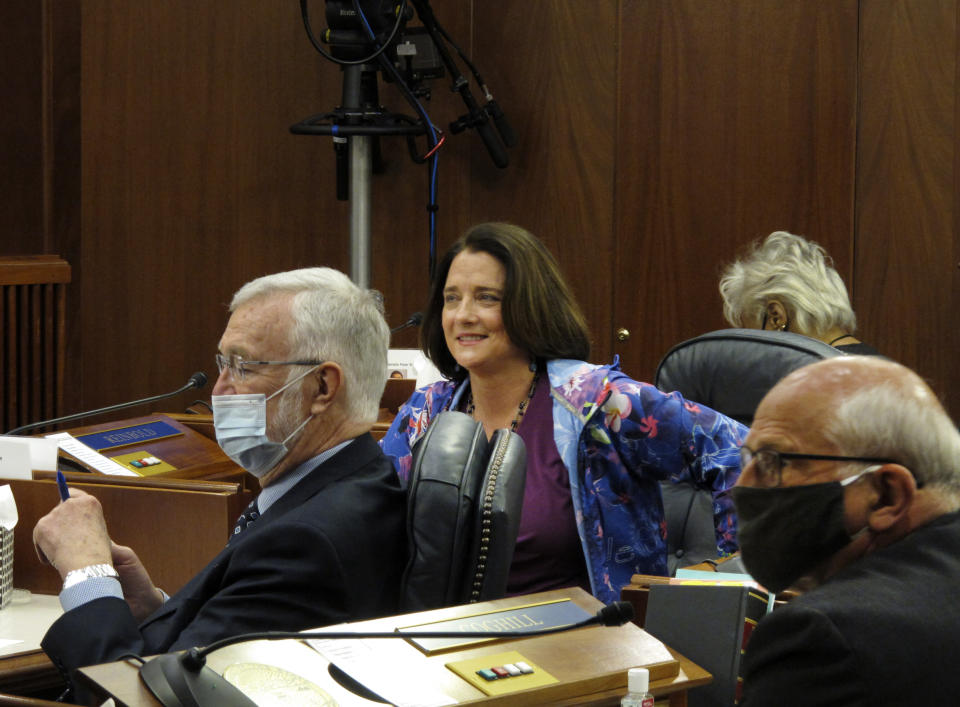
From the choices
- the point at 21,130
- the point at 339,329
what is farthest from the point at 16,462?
the point at 21,130

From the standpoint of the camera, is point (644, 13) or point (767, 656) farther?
point (644, 13)

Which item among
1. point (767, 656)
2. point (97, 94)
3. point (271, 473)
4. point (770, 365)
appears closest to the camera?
point (767, 656)

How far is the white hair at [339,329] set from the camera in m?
1.93

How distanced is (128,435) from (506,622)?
6.38ft

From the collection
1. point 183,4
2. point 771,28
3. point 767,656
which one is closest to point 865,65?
point 771,28

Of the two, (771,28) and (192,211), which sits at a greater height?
(771,28)

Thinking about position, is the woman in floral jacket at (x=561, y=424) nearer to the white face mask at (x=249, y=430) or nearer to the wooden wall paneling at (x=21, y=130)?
the white face mask at (x=249, y=430)

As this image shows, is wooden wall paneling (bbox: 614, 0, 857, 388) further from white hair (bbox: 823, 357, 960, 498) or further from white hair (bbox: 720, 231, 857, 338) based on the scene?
white hair (bbox: 823, 357, 960, 498)

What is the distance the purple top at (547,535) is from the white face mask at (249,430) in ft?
2.31

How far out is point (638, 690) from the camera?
3.64ft

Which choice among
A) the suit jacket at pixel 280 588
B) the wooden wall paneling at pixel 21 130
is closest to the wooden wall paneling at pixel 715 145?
the wooden wall paneling at pixel 21 130

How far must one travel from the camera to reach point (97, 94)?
5230mm

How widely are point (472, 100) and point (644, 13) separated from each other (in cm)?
81

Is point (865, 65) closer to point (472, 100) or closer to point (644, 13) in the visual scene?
point (644, 13)
